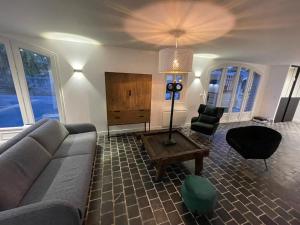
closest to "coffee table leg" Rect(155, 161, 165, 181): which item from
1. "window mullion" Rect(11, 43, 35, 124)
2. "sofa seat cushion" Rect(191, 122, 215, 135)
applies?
"sofa seat cushion" Rect(191, 122, 215, 135)

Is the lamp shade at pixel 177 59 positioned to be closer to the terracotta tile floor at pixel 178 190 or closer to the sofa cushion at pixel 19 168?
the terracotta tile floor at pixel 178 190

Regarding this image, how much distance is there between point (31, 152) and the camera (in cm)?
176

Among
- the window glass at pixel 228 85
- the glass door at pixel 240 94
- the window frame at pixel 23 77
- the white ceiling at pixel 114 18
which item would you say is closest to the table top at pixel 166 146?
the white ceiling at pixel 114 18

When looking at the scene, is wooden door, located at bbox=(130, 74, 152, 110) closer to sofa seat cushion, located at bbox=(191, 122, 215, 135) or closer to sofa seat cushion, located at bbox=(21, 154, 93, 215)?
sofa seat cushion, located at bbox=(191, 122, 215, 135)

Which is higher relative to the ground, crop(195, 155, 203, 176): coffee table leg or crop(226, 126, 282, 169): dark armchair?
crop(226, 126, 282, 169): dark armchair

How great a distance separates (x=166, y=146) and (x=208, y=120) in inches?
81.2

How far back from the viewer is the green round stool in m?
1.62

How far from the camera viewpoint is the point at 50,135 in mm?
2297

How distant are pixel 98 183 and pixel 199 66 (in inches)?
175

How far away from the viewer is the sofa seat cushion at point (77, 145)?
7.31 ft

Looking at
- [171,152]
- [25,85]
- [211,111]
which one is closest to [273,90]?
[211,111]

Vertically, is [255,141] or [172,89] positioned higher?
[172,89]

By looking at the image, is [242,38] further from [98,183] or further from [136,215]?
[98,183]

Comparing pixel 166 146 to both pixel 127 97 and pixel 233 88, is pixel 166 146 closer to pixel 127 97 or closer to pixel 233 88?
pixel 127 97
